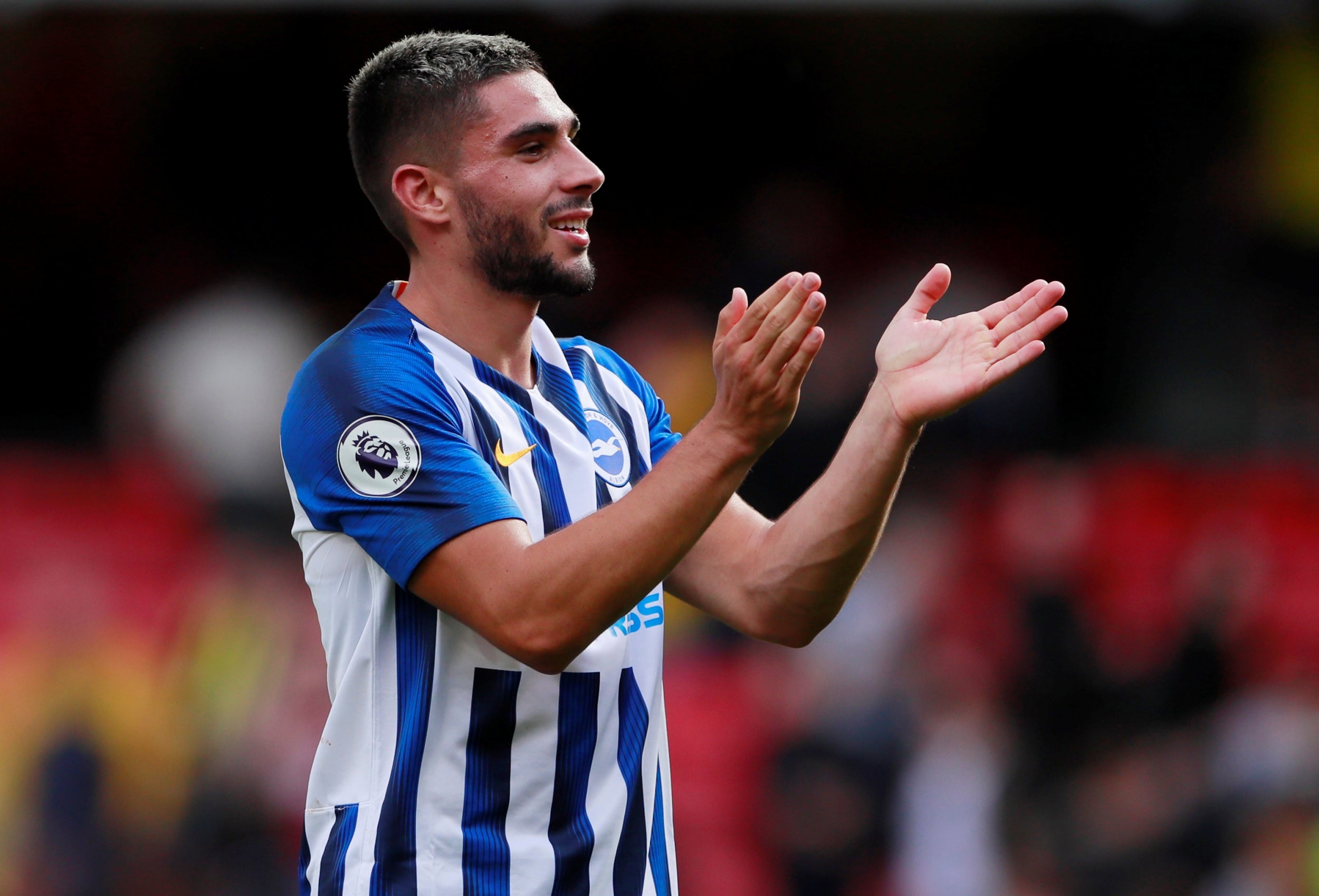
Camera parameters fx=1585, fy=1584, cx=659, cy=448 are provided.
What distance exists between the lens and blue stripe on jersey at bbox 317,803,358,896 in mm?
A: 2713

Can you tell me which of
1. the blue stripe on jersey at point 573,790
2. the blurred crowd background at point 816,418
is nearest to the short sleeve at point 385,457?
the blue stripe on jersey at point 573,790

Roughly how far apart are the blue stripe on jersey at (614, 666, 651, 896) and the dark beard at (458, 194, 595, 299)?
0.74 m

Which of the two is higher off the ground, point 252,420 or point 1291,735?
point 252,420

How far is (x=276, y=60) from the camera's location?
11734 mm

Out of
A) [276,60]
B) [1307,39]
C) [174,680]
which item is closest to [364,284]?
[276,60]

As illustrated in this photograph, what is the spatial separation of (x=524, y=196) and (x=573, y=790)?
43.3 inches

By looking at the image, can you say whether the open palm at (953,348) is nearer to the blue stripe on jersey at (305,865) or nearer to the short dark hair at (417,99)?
the short dark hair at (417,99)

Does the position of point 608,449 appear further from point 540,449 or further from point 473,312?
point 473,312

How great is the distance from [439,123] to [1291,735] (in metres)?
6.62

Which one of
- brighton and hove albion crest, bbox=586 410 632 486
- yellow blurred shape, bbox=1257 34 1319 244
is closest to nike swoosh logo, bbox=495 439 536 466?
brighton and hove albion crest, bbox=586 410 632 486

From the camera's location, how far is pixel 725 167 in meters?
12.0

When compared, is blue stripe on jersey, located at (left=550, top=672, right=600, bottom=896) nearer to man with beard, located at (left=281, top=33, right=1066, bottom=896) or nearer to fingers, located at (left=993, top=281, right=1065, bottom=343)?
man with beard, located at (left=281, top=33, right=1066, bottom=896)

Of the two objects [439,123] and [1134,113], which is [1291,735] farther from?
[439,123]

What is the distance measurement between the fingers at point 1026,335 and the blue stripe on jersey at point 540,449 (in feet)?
2.72
